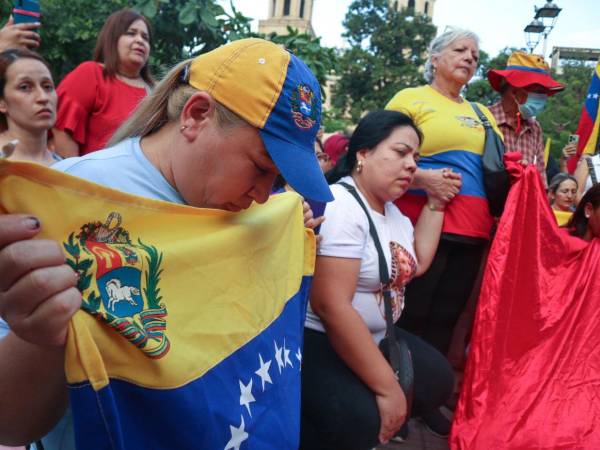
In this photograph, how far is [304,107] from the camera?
1.35 metres

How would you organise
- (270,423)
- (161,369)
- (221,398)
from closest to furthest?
Answer: (161,369) < (221,398) < (270,423)

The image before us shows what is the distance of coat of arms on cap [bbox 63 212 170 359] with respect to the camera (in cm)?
93

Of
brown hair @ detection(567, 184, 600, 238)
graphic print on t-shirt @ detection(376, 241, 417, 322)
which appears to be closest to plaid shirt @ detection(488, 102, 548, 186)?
brown hair @ detection(567, 184, 600, 238)

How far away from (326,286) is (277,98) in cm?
117

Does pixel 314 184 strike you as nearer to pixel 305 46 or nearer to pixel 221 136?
pixel 221 136

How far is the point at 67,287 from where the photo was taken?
2.69 feet

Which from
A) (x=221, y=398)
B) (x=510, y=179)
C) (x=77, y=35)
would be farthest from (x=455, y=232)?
(x=77, y=35)

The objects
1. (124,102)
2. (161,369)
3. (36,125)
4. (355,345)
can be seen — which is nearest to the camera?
(161,369)

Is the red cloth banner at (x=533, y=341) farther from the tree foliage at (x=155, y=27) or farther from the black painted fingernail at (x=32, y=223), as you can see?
the tree foliage at (x=155, y=27)

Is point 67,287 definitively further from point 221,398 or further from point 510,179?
point 510,179

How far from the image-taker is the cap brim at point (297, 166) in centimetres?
127

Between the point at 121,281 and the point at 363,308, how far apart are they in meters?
1.60

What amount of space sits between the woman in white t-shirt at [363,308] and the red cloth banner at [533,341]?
0.30 m

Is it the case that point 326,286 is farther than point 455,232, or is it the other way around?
point 455,232
